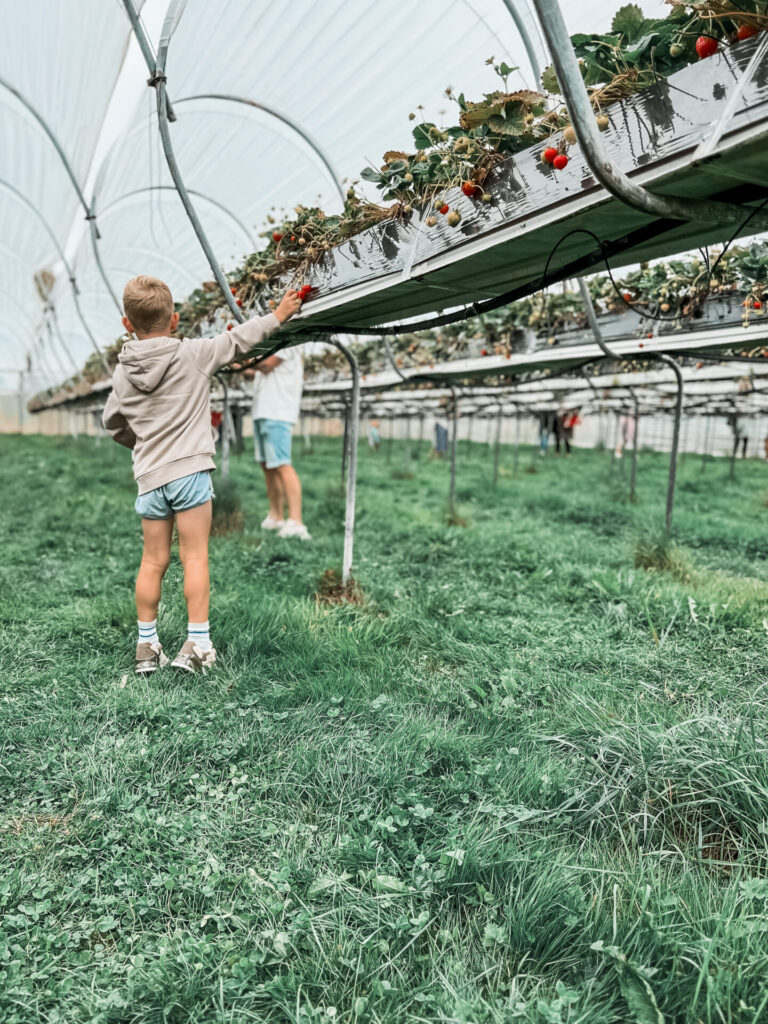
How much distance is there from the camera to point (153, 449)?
2.84m

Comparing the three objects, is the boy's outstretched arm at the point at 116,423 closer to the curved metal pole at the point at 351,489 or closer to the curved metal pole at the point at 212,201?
the curved metal pole at the point at 351,489

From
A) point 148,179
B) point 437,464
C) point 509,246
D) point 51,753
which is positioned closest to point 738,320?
point 509,246

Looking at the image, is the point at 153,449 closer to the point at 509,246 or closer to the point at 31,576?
the point at 509,246

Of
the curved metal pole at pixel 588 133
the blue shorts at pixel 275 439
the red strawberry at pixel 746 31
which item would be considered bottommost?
the blue shorts at pixel 275 439

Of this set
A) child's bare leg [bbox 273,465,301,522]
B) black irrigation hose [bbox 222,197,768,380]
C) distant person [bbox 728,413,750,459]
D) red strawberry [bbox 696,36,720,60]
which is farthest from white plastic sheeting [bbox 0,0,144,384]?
distant person [bbox 728,413,750,459]

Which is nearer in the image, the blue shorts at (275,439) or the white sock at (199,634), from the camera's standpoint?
the white sock at (199,634)

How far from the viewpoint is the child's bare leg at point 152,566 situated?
2.85 metres

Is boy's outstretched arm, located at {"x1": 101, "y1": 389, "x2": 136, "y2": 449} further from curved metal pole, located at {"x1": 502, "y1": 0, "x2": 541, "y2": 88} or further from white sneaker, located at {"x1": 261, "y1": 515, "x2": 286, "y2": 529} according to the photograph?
white sneaker, located at {"x1": 261, "y1": 515, "x2": 286, "y2": 529}

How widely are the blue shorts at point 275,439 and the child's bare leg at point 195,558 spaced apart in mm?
2554

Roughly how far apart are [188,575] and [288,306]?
1.20 metres

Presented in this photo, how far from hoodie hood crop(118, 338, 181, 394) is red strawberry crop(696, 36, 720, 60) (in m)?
2.00

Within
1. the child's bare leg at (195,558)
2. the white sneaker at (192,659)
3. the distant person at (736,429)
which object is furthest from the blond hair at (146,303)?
the distant person at (736,429)

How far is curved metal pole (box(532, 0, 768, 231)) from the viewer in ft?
4.56

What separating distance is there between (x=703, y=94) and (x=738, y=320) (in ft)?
10.1
